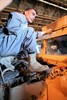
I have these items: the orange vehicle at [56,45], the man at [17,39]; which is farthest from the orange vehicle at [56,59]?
the man at [17,39]

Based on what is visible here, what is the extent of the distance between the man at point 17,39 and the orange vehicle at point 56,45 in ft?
0.85

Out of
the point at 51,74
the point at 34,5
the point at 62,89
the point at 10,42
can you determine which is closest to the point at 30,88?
the point at 51,74

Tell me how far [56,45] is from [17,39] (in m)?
0.66

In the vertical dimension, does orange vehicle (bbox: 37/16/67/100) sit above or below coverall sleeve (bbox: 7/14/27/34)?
below

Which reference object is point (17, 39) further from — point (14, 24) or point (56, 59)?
point (56, 59)

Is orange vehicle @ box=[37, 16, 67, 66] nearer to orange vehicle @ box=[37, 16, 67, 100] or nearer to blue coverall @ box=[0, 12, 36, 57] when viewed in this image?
orange vehicle @ box=[37, 16, 67, 100]

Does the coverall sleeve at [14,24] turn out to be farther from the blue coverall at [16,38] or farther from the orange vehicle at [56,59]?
the orange vehicle at [56,59]

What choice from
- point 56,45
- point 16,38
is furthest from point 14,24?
point 56,45

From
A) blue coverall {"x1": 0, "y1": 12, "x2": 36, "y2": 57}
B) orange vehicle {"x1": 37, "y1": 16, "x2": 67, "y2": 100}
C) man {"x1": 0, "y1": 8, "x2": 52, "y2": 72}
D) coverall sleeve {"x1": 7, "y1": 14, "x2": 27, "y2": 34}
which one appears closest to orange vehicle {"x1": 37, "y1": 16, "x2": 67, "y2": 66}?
orange vehicle {"x1": 37, "y1": 16, "x2": 67, "y2": 100}

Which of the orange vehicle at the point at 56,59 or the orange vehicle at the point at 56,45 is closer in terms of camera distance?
the orange vehicle at the point at 56,59

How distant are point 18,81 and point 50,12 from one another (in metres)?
3.08

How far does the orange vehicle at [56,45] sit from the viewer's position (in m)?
2.47

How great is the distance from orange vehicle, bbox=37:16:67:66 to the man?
0.26 meters

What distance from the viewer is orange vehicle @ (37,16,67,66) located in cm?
247
